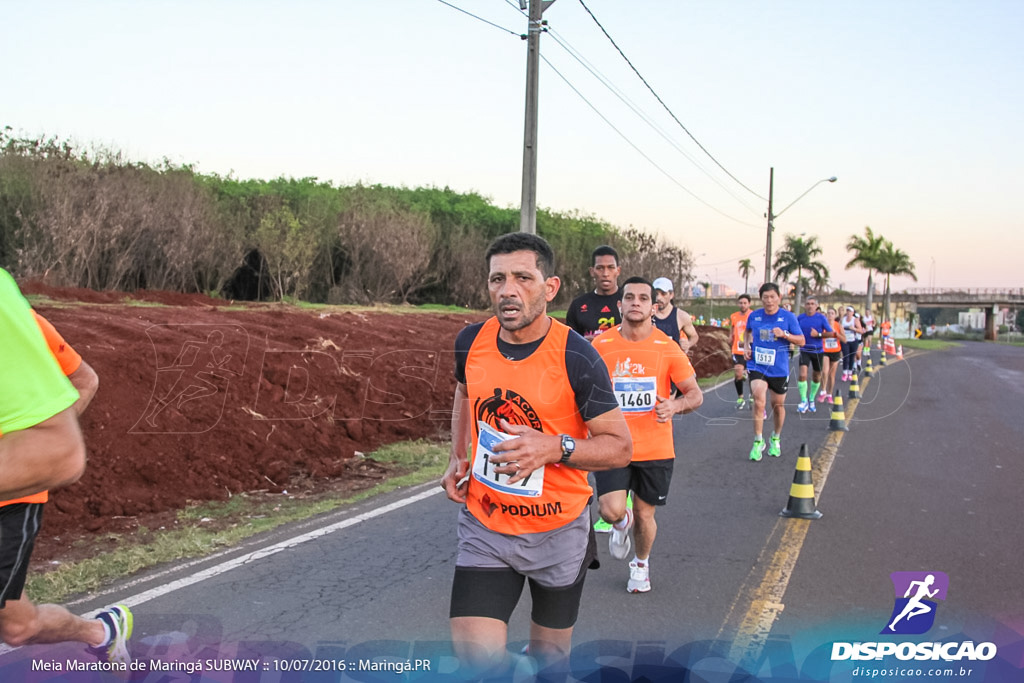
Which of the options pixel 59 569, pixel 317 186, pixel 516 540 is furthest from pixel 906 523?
pixel 317 186

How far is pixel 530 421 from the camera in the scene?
3312 mm

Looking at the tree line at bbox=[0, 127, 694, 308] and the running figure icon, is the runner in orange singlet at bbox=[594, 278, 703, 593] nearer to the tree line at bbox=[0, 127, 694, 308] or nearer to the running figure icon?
the running figure icon

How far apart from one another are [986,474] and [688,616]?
6.37 m

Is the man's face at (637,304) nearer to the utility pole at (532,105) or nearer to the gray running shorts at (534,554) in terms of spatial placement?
the gray running shorts at (534,554)

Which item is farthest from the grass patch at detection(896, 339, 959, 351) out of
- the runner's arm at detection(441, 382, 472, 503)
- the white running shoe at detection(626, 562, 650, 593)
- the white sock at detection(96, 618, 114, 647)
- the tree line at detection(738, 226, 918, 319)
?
the white sock at detection(96, 618, 114, 647)

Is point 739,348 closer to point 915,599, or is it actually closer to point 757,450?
point 757,450

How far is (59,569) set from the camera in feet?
18.9

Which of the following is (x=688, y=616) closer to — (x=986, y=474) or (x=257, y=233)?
(x=986, y=474)

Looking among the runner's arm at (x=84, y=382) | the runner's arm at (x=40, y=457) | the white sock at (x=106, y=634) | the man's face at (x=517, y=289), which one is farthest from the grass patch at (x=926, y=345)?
the runner's arm at (x=40, y=457)

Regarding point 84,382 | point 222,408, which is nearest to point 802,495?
point 84,382

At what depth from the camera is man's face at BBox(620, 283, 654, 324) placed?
567 centimetres

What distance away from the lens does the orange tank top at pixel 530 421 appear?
3.28 m

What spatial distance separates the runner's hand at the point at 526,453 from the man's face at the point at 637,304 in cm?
261

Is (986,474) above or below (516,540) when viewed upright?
below
